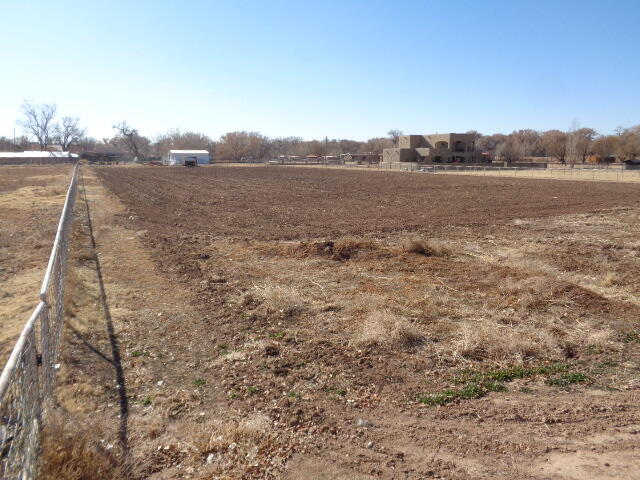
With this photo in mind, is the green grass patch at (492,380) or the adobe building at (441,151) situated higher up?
the adobe building at (441,151)

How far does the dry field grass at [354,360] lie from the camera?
188 inches

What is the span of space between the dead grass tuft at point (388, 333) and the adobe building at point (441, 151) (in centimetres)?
10519

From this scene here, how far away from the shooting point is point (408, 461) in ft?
15.3

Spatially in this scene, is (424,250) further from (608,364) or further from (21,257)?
(21,257)

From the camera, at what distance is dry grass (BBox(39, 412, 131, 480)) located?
4.11 meters

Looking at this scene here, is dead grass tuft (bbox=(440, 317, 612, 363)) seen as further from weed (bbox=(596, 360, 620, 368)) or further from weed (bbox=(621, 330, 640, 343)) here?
weed (bbox=(596, 360, 620, 368))

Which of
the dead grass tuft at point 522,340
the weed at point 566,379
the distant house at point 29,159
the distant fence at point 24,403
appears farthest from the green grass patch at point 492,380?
the distant house at point 29,159

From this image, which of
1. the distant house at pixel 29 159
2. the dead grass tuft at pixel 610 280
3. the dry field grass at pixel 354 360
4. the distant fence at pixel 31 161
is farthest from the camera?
the distant house at pixel 29 159

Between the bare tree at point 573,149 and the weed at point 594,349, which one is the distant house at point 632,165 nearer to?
the bare tree at point 573,149

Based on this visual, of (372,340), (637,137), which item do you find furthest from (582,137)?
(372,340)

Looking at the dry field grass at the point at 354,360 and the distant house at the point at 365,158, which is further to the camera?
the distant house at the point at 365,158

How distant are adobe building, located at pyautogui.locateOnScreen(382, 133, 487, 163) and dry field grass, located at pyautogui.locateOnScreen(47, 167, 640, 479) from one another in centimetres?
9815

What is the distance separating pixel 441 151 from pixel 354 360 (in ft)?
356

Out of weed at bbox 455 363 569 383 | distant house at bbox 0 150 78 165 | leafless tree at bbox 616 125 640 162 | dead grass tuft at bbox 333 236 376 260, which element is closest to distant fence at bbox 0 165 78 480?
weed at bbox 455 363 569 383
